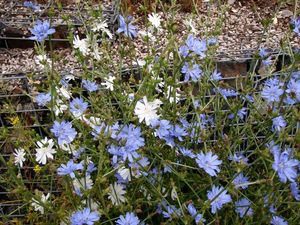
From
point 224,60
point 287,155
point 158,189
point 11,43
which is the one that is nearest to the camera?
point 287,155

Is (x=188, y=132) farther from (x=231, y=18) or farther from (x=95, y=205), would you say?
(x=231, y=18)

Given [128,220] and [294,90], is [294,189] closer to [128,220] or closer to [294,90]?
[294,90]

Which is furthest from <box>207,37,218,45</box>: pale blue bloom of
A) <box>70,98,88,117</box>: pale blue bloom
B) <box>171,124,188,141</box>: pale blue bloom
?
<box>70,98,88,117</box>: pale blue bloom

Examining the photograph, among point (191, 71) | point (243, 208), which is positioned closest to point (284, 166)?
point (243, 208)

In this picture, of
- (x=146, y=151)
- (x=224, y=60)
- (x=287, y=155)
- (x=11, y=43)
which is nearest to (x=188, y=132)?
(x=146, y=151)

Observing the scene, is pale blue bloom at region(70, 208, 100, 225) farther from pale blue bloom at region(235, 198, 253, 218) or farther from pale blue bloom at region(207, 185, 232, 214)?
pale blue bloom at region(235, 198, 253, 218)

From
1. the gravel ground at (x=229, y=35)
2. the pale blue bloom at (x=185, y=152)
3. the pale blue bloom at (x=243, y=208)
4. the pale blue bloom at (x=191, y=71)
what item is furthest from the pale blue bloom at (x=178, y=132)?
the gravel ground at (x=229, y=35)

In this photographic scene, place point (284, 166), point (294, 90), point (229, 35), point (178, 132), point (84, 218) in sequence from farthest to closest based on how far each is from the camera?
point (229, 35) < point (178, 132) < point (294, 90) < point (84, 218) < point (284, 166)
